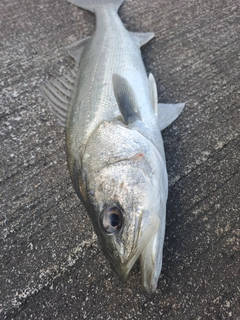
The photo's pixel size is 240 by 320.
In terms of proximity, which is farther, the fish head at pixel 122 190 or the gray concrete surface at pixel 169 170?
the gray concrete surface at pixel 169 170

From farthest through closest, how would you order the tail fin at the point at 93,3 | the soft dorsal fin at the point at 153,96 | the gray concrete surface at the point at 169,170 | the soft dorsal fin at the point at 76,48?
the tail fin at the point at 93,3, the soft dorsal fin at the point at 76,48, the soft dorsal fin at the point at 153,96, the gray concrete surface at the point at 169,170

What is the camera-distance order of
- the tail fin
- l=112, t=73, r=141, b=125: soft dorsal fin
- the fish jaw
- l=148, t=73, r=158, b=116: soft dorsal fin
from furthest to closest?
the tail fin, l=148, t=73, r=158, b=116: soft dorsal fin, l=112, t=73, r=141, b=125: soft dorsal fin, the fish jaw

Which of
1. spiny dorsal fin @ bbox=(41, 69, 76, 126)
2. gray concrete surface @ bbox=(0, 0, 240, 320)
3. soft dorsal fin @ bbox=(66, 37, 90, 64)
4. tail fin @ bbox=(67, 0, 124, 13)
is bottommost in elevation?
gray concrete surface @ bbox=(0, 0, 240, 320)

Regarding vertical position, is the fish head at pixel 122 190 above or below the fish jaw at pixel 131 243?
above

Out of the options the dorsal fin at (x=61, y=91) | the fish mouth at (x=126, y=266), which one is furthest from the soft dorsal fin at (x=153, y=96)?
the fish mouth at (x=126, y=266)

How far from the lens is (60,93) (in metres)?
2.58

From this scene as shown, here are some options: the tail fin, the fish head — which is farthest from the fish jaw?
the tail fin

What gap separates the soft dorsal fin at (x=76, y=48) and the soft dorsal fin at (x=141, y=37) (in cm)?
46

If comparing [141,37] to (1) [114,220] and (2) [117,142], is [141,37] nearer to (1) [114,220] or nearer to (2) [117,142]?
(2) [117,142]

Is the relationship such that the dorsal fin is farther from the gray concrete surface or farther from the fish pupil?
the fish pupil

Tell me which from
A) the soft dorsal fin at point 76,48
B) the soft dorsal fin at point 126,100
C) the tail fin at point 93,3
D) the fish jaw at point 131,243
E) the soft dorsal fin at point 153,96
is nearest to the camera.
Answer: the fish jaw at point 131,243

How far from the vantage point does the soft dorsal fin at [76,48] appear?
2943 millimetres

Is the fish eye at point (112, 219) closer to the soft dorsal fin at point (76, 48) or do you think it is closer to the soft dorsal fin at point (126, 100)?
the soft dorsal fin at point (126, 100)

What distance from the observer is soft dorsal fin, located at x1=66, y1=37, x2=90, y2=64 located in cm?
294
